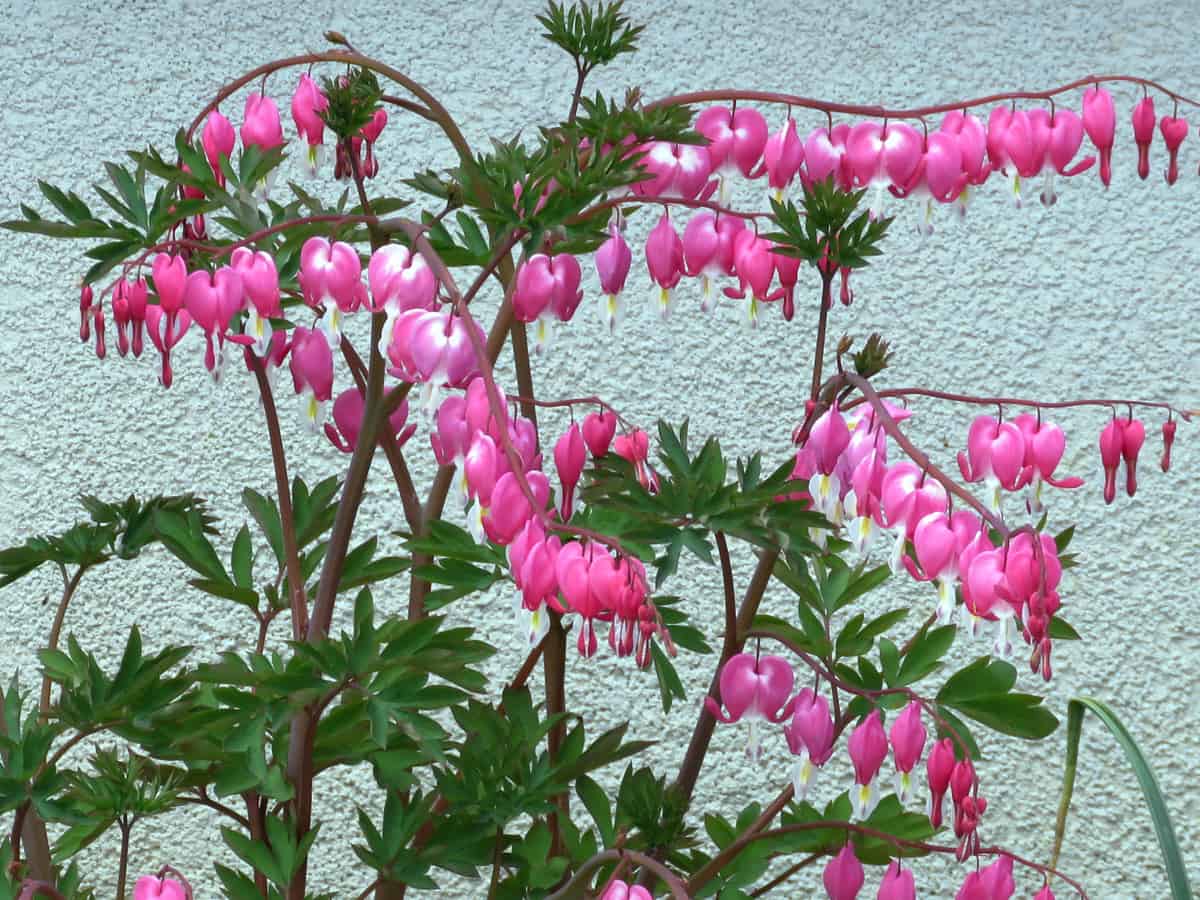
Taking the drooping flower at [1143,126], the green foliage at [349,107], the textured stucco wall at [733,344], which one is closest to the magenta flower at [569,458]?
the green foliage at [349,107]

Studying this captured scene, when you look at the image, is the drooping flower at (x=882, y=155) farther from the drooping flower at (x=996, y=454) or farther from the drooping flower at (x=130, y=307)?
Result: the drooping flower at (x=130, y=307)

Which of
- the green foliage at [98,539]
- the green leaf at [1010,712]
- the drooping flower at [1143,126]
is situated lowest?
the green leaf at [1010,712]

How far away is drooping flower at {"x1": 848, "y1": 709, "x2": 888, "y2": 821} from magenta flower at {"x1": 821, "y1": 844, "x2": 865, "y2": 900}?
45 mm

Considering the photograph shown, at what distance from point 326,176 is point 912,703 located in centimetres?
118

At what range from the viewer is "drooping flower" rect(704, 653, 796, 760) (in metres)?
0.83

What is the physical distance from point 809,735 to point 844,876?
3.6 inches

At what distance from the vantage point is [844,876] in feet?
2.78

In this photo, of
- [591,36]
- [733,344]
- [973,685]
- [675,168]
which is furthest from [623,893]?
[733,344]

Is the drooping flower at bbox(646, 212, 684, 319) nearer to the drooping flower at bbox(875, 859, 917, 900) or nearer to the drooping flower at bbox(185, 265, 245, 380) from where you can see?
the drooping flower at bbox(185, 265, 245, 380)

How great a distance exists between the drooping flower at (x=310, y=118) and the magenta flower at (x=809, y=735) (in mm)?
455

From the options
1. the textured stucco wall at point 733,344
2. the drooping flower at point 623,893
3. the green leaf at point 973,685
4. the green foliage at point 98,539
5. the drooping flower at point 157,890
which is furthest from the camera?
the textured stucco wall at point 733,344

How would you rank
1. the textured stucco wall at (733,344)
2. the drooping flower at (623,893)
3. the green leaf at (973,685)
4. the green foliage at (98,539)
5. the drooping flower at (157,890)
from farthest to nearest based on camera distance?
the textured stucco wall at (733,344), the green foliage at (98,539), the green leaf at (973,685), the drooping flower at (157,890), the drooping flower at (623,893)

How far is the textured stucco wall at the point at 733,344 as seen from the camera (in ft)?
5.33

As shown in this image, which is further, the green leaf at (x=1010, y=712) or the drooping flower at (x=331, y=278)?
the green leaf at (x=1010, y=712)
